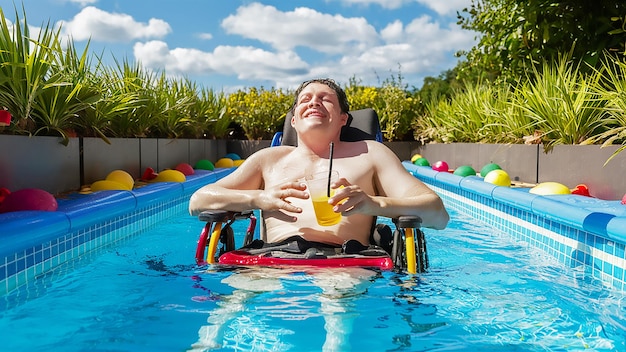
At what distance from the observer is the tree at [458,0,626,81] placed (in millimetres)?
6605

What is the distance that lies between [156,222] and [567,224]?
11.3 ft

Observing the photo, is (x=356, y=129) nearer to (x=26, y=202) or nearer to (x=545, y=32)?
(x=26, y=202)

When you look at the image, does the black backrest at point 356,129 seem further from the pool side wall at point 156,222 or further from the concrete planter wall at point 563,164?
the concrete planter wall at point 563,164

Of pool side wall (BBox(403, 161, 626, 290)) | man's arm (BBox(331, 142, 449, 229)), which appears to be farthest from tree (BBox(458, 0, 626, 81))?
man's arm (BBox(331, 142, 449, 229))

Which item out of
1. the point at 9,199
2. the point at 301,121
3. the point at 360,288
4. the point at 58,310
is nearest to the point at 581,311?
the point at 360,288

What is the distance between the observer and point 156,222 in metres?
5.18

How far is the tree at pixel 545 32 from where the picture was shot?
260 inches

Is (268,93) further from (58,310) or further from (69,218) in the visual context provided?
(58,310)

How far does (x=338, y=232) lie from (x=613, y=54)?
527cm

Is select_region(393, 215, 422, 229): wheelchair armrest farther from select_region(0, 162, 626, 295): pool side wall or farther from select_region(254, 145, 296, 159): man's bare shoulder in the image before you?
select_region(0, 162, 626, 295): pool side wall

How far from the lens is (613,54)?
649 cm

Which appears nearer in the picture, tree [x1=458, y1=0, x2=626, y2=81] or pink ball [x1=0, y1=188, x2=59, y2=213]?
pink ball [x1=0, y1=188, x2=59, y2=213]

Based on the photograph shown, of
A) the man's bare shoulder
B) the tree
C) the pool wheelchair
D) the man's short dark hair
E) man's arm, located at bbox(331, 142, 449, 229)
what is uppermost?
the tree

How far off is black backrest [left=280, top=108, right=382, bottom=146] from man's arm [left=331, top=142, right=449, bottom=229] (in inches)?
15.4
